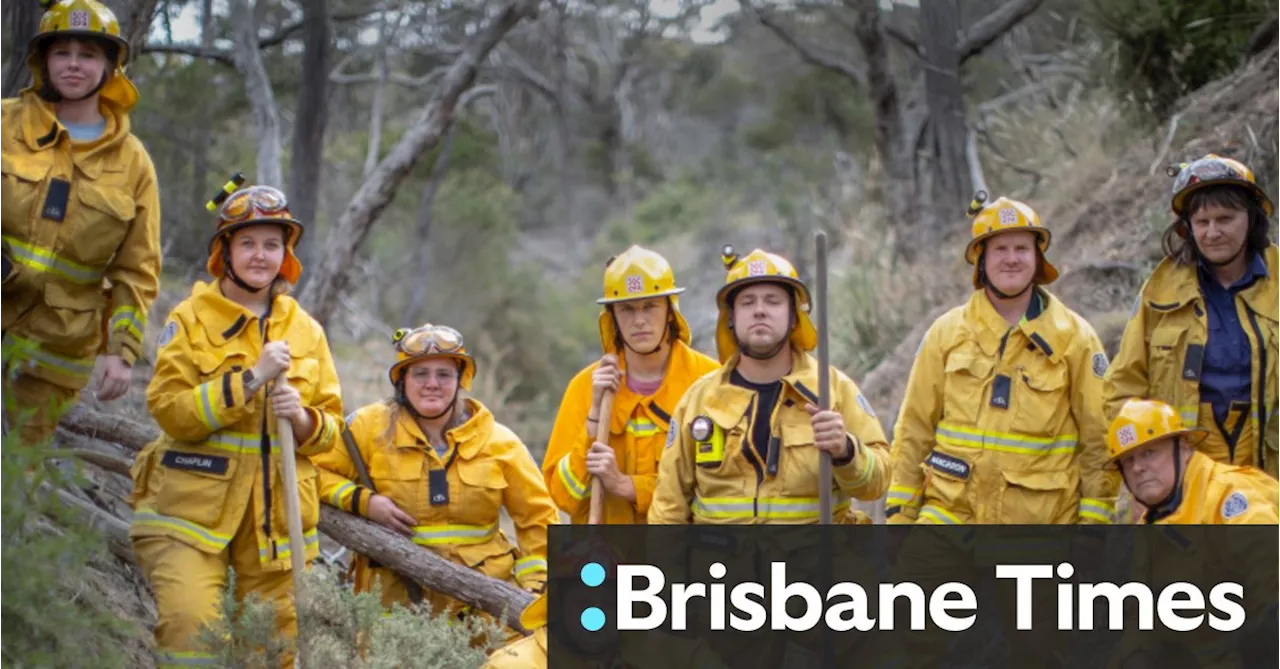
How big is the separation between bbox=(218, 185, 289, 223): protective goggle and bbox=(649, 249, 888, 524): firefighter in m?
1.89

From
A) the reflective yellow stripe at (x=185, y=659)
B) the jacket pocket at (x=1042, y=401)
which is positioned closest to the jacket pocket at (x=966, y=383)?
the jacket pocket at (x=1042, y=401)

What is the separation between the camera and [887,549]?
628 cm

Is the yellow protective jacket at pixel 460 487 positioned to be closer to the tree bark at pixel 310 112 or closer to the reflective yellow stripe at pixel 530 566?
the reflective yellow stripe at pixel 530 566

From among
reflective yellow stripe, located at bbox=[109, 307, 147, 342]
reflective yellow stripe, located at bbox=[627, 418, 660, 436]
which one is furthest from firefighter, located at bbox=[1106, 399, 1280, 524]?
reflective yellow stripe, located at bbox=[109, 307, 147, 342]

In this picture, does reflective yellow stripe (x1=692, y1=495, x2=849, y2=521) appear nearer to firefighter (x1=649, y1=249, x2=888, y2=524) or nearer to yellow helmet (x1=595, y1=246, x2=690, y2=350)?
firefighter (x1=649, y1=249, x2=888, y2=524)

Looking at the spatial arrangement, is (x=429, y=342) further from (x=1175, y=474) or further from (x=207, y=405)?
(x=1175, y=474)

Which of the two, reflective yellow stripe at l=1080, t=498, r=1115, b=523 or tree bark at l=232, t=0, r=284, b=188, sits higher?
tree bark at l=232, t=0, r=284, b=188

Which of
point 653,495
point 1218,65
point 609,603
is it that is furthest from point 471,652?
point 1218,65

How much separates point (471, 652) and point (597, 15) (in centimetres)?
3241

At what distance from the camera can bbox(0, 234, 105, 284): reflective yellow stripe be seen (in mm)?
6219

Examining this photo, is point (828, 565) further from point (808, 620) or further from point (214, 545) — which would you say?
point (214, 545)

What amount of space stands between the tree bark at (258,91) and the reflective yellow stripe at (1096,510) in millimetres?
8822

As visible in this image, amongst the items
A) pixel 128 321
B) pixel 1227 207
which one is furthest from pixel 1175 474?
pixel 128 321

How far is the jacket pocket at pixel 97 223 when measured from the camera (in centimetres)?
629
